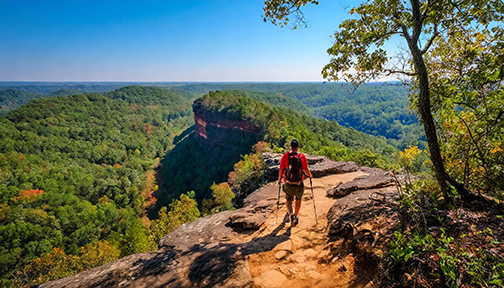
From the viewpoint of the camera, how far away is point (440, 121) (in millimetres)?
5164

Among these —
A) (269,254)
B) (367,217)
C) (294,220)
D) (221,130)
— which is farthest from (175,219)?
(221,130)

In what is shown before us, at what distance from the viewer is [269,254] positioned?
471 centimetres

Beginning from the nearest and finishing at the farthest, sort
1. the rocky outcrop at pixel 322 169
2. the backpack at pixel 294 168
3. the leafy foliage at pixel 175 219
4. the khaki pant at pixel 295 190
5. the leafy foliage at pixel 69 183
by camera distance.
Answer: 1. the backpack at pixel 294 168
2. the khaki pant at pixel 295 190
3. the rocky outcrop at pixel 322 169
4. the leafy foliage at pixel 175 219
5. the leafy foliage at pixel 69 183

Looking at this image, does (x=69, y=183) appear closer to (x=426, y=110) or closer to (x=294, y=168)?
(x=294, y=168)

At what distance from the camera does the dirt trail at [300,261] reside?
12.6 feet

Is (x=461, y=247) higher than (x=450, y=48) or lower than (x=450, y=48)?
lower

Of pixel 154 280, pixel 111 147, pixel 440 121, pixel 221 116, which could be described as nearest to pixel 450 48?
pixel 440 121

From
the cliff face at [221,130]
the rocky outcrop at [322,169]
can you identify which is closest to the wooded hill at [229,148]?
the cliff face at [221,130]

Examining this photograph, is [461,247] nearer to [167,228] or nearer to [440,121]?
[440,121]

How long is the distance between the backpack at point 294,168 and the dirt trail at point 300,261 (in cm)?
134

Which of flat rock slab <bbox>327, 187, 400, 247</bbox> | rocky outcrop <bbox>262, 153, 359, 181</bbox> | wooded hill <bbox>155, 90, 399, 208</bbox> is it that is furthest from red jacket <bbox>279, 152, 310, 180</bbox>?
wooded hill <bbox>155, 90, 399, 208</bbox>

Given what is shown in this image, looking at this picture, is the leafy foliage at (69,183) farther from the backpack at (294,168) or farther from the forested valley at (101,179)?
the backpack at (294,168)

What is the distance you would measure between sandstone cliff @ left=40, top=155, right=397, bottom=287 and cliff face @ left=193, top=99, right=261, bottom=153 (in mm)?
40772

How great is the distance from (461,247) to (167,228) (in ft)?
72.1
